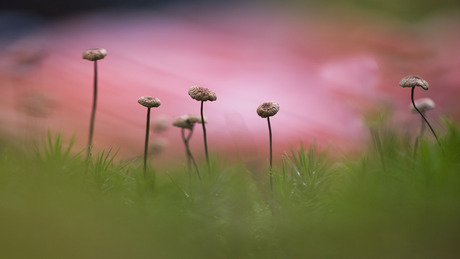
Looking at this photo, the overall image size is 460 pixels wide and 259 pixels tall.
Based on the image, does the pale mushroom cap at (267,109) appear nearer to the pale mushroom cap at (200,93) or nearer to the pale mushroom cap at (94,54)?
the pale mushroom cap at (200,93)

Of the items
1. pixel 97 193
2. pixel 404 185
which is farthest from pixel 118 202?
pixel 404 185

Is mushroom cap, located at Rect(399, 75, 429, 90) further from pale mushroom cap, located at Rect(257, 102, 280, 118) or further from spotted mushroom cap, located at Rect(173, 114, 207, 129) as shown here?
spotted mushroom cap, located at Rect(173, 114, 207, 129)

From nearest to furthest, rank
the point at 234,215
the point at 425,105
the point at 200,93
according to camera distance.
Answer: the point at 234,215 < the point at 200,93 < the point at 425,105

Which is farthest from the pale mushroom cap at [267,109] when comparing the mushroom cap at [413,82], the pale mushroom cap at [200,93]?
the mushroom cap at [413,82]

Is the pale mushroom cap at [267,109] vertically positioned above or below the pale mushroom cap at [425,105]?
below

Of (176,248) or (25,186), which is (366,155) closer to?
(176,248)

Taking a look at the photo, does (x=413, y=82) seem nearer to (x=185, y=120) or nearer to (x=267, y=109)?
(x=267, y=109)

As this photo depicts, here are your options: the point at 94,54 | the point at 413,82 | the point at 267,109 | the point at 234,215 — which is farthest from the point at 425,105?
the point at 94,54
